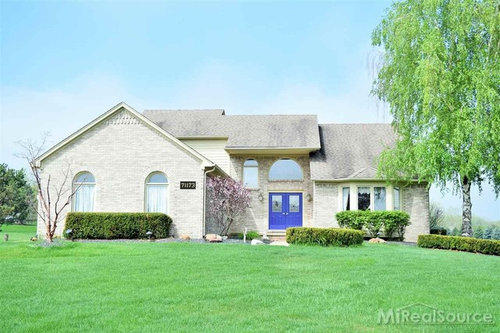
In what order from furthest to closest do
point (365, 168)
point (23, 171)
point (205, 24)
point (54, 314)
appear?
point (23, 171) < point (365, 168) < point (205, 24) < point (54, 314)

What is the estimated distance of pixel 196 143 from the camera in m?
28.7

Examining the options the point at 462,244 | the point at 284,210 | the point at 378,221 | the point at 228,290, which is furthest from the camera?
the point at 284,210

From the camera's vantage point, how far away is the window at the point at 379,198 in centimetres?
2480

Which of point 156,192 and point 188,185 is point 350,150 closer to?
point 188,185

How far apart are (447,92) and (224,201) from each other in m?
11.2

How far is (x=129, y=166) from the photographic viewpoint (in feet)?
70.4

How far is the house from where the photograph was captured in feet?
69.7

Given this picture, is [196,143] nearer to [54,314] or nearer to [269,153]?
[269,153]

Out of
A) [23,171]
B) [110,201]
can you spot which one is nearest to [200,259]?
[110,201]

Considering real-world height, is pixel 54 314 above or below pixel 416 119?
below

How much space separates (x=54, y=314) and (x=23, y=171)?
42211 mm

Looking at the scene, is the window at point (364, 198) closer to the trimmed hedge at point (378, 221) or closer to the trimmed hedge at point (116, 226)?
the trimmed hedge at point (378, 221)

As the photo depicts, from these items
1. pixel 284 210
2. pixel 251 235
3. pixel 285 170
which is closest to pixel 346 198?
pixel 284 210

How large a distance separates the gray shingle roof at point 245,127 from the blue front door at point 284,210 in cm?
302
